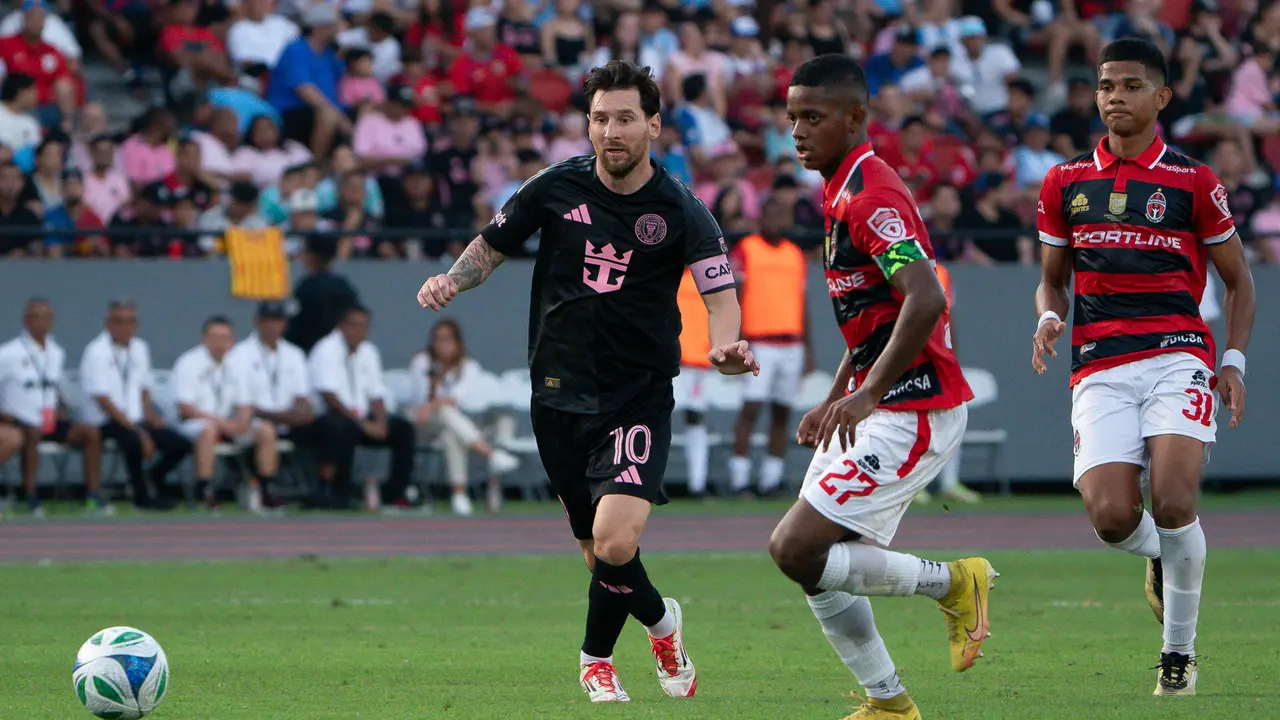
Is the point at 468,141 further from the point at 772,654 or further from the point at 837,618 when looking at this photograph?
the point at 837,618

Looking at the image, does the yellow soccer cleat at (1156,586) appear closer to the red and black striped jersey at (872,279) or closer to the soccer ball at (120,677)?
the red and black striped jersey at (872,279)

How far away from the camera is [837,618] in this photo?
602 centimetres

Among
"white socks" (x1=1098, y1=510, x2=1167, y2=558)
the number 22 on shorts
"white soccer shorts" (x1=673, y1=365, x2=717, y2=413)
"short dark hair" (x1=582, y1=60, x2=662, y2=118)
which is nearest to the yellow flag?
"white soccer shorts" (x1=673, y1=365, x2=717, y2=413)

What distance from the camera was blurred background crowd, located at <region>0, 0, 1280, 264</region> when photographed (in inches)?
688

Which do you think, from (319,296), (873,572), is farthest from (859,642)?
(319,296)

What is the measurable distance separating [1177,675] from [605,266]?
2.85 meters

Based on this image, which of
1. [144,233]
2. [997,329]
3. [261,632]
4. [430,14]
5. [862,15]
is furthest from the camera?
[862,15]

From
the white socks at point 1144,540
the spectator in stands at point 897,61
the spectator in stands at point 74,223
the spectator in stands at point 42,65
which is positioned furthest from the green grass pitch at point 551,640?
the spectator in stands at point 897,61

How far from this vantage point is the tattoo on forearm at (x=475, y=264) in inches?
282

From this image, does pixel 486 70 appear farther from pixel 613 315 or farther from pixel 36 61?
pixel 613 315

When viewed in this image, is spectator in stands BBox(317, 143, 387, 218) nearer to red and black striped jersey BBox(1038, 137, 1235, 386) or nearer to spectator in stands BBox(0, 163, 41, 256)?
spectator in stands BBox(0, 163, 41, 256)

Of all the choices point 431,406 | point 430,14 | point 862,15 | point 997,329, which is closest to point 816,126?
point 431,406

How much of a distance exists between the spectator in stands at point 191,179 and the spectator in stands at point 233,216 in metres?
0.13

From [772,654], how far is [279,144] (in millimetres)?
11608
